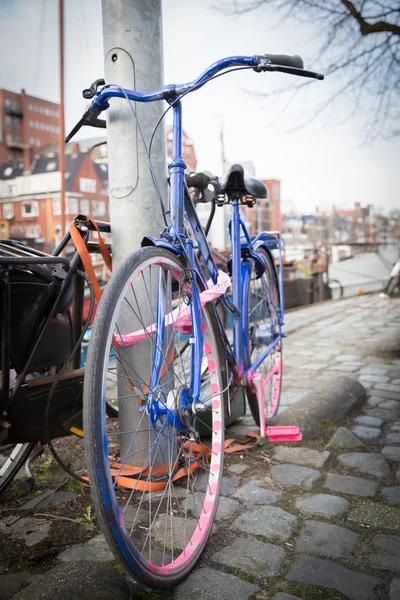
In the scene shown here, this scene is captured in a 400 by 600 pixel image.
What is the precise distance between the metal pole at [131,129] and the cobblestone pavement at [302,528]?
23.3 inches

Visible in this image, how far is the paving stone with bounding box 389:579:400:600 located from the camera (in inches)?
61.1

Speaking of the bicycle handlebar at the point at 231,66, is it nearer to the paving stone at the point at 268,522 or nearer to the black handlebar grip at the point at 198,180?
the black handlebar grip at the point at 198,180

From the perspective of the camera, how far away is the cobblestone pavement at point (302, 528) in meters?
1.60

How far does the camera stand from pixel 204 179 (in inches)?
98.4

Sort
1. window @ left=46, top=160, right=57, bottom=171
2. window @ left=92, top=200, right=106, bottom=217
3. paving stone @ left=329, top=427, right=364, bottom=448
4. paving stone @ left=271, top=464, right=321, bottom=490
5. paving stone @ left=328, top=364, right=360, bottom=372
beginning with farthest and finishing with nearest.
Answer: window @ left=92, top=200, right=106, bottom=217 → window @ left=46, top=160, right=57, bottom=171 → paving stone @ left=328, top=364, right=360, bottom=372 → paving stone @ left=329, top=427, right=364, bottom=448 → paving stone @ left=271, top=464, right=321, bottom=490

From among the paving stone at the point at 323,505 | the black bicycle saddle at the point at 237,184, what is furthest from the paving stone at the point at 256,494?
the black bicycle saddle at the point at 237,184

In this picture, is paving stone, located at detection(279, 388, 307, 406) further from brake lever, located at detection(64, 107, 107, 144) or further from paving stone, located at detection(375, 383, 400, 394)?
brake lever, located at detection(64, 107, 107, 144)

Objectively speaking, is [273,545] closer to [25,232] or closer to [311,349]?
[311,349]

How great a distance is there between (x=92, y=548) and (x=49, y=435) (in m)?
0.46

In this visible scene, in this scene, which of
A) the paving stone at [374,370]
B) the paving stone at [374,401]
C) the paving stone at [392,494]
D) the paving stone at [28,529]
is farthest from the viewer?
the paving stone at [374,370]

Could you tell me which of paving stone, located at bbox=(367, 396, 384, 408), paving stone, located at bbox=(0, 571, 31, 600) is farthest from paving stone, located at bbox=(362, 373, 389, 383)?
paving stone, located at bbox=(0, 571, 31, 600)

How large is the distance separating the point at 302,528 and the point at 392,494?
541 mm

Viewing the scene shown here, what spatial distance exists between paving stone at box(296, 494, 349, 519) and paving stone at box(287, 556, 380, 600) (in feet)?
1.19

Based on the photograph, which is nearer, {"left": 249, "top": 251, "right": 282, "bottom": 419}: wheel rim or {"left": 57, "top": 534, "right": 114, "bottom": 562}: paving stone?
{"left": 57, "top": 534, "right": 114, "bottom": 562}: paving stone
